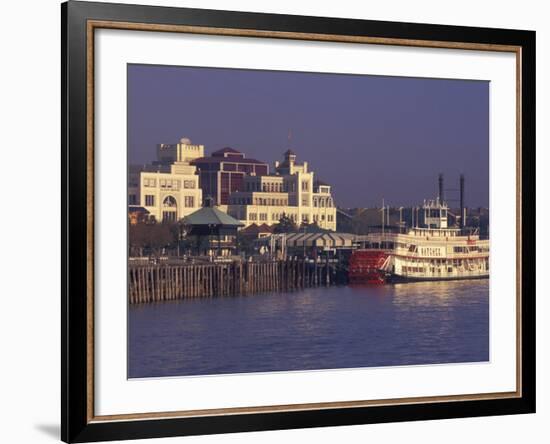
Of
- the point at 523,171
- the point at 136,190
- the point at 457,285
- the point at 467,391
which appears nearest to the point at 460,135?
the point at 523,171

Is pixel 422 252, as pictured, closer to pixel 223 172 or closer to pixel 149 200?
pixel 223 172

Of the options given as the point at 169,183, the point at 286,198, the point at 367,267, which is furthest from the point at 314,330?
the point at 169,183

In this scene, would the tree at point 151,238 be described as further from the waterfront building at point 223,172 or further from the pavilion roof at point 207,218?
the waterfront building at point 223,172

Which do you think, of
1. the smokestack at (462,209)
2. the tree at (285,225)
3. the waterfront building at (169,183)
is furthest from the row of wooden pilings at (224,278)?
the smokestack at (462,209)

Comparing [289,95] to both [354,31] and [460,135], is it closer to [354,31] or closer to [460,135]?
[354,31]

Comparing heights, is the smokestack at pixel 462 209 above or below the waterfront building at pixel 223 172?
below

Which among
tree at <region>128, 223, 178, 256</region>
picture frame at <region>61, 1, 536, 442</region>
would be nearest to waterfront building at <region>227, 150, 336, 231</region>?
tree at <region>128, 223, 178, 256</region>

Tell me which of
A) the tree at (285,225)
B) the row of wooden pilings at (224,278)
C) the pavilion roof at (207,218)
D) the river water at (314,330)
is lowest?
the river water at (314,330)
